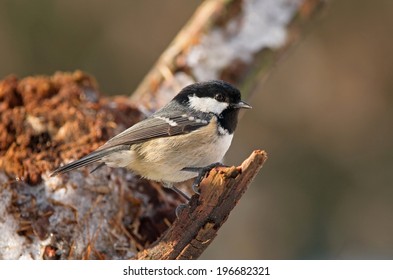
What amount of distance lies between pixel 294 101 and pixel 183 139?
11.4 feet

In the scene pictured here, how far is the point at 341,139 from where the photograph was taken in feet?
20.9

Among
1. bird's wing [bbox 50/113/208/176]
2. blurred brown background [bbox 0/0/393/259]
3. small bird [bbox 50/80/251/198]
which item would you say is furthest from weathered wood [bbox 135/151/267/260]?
blurred brown background [bbox 0/0/393/259]

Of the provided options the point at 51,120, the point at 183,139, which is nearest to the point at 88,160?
the point at 183,139

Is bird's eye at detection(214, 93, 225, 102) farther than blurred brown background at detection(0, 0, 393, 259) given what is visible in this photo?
No

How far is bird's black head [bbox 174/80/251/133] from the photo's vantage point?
331cm

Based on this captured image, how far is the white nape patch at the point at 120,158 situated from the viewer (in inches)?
128

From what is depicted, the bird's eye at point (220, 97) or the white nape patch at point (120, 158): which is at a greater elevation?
the bird's eye at point (220, 97)

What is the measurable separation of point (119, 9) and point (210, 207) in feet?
15.2

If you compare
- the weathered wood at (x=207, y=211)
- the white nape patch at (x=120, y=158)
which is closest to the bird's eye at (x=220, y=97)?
the white nape patch at (x=120, y=158)

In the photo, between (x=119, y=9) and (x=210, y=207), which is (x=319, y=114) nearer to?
(x=119, y=9)

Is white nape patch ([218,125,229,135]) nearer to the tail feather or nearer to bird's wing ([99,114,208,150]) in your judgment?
bird's wing ([99,114,208,150])

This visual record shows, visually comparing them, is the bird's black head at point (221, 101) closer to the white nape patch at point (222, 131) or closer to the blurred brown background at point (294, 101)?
the white nape patch at point (222, 131)

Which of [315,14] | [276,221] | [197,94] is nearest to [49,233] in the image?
[197,94]

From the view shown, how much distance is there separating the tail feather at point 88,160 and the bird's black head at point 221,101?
0.47 metres
